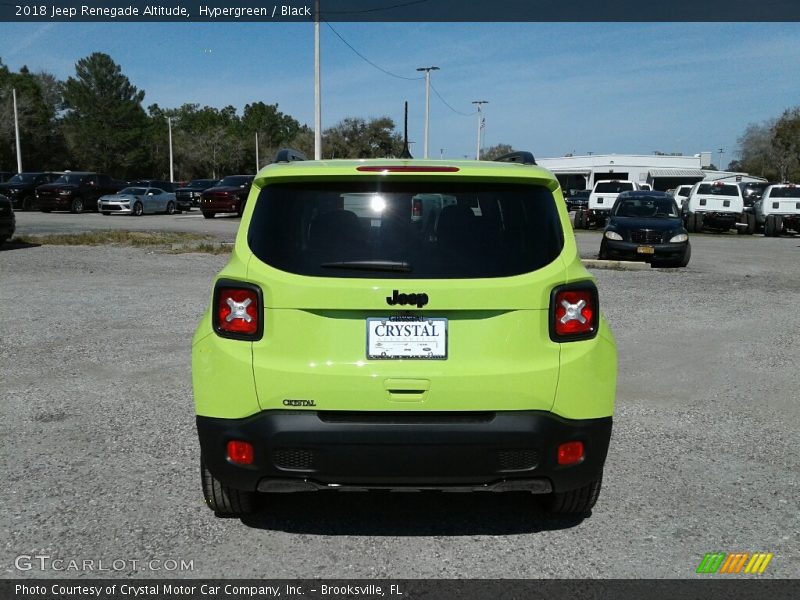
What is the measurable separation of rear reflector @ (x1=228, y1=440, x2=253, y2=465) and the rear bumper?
0.08 ft

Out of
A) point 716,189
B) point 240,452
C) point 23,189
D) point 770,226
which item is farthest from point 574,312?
point 23,189

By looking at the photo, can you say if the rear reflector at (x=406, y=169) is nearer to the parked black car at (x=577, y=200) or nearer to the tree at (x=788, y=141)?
the parked black car at (x=577, y=200)

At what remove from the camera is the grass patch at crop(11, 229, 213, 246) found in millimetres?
20672

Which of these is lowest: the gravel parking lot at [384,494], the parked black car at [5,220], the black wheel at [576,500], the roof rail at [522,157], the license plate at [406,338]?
the gravel parking lot at [384,494]

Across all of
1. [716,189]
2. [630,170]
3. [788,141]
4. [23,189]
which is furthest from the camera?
[788,141]

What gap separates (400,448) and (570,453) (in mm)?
789

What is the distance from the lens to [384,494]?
4461mm

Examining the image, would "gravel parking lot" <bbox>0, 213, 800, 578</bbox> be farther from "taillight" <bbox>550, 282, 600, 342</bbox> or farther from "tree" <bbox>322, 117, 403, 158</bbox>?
"tree" <bbox>322, 117, 403, 158</bbox>

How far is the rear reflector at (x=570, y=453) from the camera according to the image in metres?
3.52

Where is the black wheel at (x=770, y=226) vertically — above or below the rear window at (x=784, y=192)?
below

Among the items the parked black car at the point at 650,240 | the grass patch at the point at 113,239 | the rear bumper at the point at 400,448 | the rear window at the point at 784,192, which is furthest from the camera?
the rear window at the point at 784,192

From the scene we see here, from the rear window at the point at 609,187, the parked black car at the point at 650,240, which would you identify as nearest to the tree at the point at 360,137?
the rear window at the point at 609,187

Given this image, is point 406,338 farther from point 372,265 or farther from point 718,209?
point 718,209

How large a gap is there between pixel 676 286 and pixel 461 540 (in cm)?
1126
